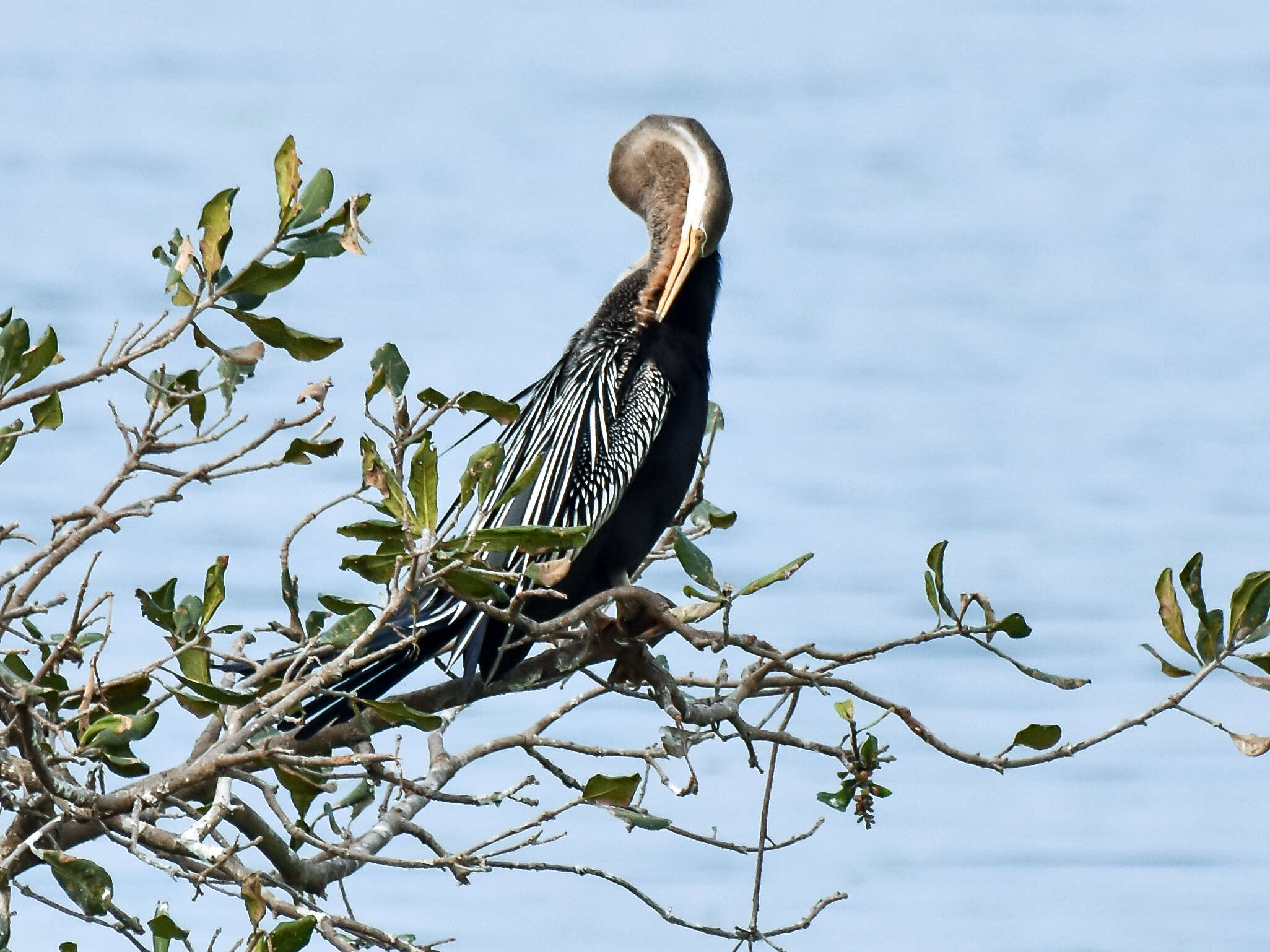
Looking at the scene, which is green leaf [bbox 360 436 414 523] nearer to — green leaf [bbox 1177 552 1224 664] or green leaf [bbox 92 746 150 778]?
green leaf [bbox 92 746 150 778]

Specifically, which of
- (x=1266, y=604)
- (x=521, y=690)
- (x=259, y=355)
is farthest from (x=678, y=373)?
(x=1266, y=604)

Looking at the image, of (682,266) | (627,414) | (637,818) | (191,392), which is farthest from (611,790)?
(682,266)

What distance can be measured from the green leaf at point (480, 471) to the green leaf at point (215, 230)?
1.78 ft

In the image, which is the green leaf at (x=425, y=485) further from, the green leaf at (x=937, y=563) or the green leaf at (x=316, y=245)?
the green leaf at (x=937, y=563)

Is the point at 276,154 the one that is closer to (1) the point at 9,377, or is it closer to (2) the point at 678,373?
(1) the point at 9,377

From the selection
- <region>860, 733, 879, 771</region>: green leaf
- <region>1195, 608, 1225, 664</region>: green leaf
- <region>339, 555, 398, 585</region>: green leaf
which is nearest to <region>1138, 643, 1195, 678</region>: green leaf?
<region>1195, 608, 1225, 664</region>: green leaf

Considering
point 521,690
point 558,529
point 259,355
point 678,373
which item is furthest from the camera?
point 678,373

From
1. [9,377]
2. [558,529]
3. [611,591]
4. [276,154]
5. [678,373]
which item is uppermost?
[678,373]

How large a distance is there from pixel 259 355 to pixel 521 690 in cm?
84

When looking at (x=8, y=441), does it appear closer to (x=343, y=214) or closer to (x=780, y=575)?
→ (x=343, y=214)

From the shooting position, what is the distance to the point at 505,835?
204 cm

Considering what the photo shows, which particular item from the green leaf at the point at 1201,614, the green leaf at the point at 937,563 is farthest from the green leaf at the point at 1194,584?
the green leaf at the point at 937,563

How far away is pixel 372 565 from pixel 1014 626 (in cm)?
95

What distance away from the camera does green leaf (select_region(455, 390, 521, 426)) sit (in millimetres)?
1970
